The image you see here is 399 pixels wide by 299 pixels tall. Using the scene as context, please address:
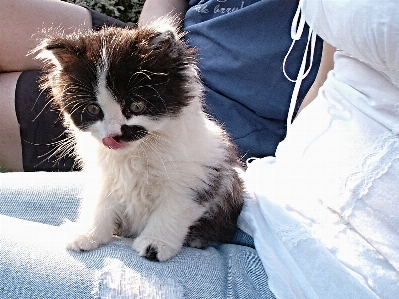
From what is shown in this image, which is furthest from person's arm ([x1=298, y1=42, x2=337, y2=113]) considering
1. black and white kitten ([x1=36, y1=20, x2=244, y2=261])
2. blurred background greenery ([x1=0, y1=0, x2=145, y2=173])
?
blurred background greenery ([x1=0, y1=0, x2=145, y2=173])

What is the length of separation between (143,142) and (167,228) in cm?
26

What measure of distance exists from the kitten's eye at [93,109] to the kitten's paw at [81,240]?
1.13 feet

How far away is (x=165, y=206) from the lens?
130cm

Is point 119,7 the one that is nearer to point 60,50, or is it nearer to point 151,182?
point 60,50

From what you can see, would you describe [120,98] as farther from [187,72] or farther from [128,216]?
[128,216]

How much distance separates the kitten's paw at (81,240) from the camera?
1201mm

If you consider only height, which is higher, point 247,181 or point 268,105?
point 268,105

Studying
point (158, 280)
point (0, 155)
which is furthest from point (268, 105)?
point (0, 155)

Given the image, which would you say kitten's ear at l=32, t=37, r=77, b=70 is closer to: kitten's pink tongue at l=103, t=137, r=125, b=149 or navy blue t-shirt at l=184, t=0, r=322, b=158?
kitten's pink tongue at l=103, t=137, r=125, b=149

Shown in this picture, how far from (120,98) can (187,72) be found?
249mm

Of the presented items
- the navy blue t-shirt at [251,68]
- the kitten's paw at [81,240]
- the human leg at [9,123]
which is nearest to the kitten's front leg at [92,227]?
the kitten's paw at [81,240]

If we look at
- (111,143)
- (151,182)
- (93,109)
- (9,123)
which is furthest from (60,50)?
(9,123)

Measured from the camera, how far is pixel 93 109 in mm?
1218

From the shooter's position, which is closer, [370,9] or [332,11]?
[370,9]
